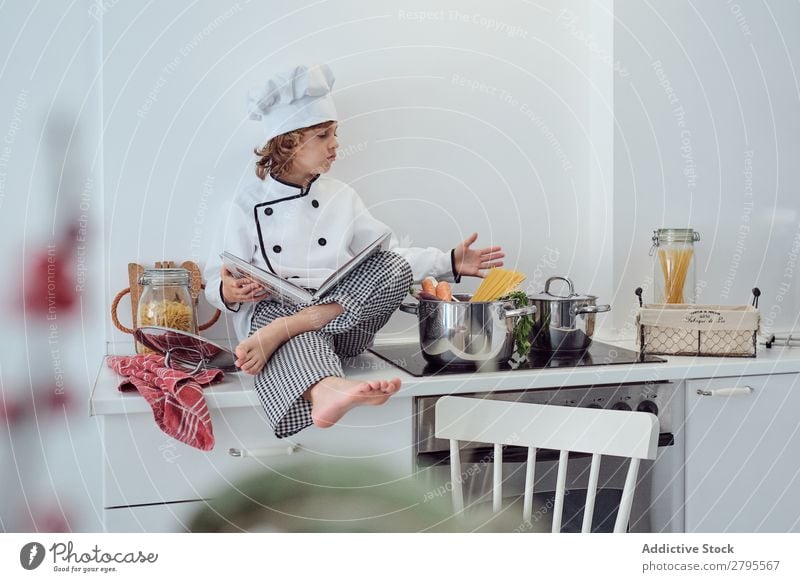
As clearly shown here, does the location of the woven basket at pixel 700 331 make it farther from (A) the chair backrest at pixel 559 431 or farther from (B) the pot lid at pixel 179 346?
(B) the pot lid at pixel 179 346

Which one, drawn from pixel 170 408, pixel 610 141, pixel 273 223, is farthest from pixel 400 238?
pixel 170 408

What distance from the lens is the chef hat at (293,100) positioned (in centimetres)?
94

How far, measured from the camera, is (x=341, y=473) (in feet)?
2.89

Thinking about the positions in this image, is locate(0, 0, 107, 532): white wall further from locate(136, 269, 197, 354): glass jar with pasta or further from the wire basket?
the wire basket

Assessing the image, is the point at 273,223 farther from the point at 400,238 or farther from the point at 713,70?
the point at 713,70

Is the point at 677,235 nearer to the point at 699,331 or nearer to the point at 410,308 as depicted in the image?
the point at 699,331

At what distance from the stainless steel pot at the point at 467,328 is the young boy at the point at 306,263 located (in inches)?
2.0

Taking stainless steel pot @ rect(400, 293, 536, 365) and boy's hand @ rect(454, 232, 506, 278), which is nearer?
stainless steel pot @ rect(400, 293, 536, 365)

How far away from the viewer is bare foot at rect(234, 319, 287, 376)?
0.81 m

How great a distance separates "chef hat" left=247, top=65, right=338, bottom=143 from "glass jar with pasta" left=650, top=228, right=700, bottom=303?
518 millimetres

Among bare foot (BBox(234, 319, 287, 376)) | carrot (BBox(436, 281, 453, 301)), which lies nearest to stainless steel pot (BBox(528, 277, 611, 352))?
carrot (BBox(436, 281, 453, 301))

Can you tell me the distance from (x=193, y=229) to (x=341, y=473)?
399mm

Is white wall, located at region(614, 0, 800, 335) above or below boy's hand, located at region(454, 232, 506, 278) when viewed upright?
above

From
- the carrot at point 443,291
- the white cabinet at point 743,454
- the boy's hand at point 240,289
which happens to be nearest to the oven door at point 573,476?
the white cabinet at point 743,454
